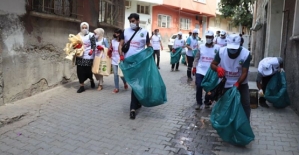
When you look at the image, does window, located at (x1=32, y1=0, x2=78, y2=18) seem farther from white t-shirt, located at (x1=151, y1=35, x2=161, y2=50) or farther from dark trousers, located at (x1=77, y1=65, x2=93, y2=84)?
white t-shirt, located at (x1=151, y1=35, x2=161, y2=50)

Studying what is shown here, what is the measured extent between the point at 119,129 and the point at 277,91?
3.30 m

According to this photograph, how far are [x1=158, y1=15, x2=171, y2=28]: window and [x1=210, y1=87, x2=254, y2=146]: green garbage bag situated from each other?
22.7m

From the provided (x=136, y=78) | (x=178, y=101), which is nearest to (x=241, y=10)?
(x=178, y=101)

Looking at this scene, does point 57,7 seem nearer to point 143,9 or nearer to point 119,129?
point 119,129

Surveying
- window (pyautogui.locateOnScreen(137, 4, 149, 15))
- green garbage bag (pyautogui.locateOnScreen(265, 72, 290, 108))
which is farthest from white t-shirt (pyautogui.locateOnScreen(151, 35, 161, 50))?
window (pyautogui.locateOnScreen(137, 4, 149, 15))

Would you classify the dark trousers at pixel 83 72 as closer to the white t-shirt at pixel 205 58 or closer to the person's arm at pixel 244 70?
the white t-shirt at pixel 205 58

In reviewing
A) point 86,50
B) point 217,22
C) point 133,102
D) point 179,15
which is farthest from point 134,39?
point 217,22

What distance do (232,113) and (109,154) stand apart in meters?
1.66

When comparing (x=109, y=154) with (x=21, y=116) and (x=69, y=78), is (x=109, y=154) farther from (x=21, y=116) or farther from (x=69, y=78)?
(x=69, y=78)

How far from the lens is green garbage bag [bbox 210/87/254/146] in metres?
3.71

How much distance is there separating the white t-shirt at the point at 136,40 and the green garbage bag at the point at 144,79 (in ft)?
0.95

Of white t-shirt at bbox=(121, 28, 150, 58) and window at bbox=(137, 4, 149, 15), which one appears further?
window at bbox=(137, 4, 149, 15)

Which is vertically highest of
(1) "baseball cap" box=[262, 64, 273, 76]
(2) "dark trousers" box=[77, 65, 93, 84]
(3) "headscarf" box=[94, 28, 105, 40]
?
(3) "headscarf" box=[94, 28, 105, 40]

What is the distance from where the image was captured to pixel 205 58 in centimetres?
570
